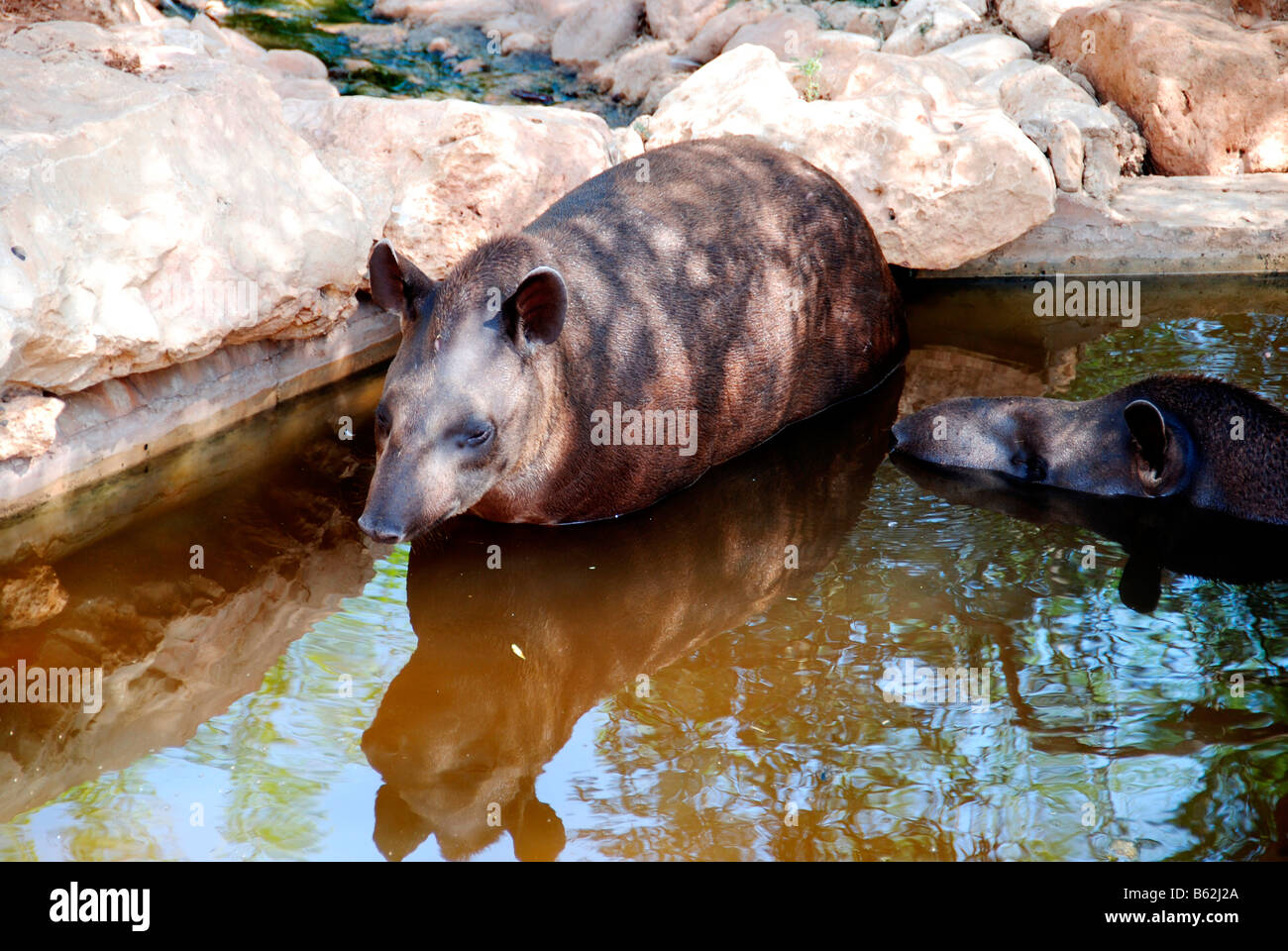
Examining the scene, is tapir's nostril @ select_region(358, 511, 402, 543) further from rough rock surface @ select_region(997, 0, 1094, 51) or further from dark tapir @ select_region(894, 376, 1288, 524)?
rough rock surface @ select_region(997, 0, 1094, 51)

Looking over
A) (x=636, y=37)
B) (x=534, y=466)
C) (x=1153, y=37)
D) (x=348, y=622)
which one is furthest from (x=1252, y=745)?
(x=636, y=37)

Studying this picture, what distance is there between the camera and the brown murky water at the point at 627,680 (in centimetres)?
507

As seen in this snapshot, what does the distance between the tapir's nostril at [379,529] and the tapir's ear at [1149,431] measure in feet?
14.7

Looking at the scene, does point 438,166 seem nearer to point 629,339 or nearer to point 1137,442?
point 629,339

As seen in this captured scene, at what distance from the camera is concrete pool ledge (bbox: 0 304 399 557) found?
7.18 metres

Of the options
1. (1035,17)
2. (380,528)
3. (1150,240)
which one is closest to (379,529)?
(380,528)

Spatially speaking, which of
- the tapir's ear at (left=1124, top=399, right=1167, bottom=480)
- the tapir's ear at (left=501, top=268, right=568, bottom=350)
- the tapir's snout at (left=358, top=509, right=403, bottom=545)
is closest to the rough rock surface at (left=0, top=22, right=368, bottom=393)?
the tapir's snout at (left=358, top=509, right=403, bottom=545)

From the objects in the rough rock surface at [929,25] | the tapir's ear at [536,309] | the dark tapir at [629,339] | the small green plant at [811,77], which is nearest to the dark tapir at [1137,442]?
the dark tapir at [629,339]

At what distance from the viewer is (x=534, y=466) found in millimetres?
7242

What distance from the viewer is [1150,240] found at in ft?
37.2

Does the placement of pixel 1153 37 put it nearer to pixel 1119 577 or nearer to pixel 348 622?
pixel 1119 577

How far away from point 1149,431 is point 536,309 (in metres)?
3.88

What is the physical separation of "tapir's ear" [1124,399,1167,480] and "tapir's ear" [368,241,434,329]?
429cm

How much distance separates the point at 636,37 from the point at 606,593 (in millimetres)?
10153
